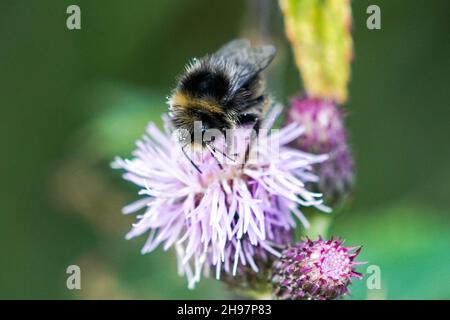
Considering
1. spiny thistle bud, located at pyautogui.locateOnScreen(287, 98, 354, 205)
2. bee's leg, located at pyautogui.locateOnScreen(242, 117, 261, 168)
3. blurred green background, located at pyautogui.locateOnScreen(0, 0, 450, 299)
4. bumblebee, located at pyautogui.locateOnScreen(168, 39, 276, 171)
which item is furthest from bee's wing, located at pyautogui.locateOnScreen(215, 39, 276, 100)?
blurred green background, located at pyautogui.locateOnScreen(0, 0, 450, 299)

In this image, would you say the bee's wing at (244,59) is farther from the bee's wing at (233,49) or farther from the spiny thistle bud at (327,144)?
the spiny thistle bud at (327,144)

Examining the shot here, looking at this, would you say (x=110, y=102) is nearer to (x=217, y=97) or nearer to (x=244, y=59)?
(x=244, y=59)

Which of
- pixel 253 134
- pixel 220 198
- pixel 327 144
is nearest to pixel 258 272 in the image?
pixel 220 198

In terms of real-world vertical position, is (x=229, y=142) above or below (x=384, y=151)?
below

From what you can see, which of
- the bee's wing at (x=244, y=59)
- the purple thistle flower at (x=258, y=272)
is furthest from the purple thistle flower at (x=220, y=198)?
→ the bee's wing at (x=244, y=59)

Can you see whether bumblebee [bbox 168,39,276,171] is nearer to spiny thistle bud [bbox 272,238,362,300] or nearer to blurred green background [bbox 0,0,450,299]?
spiny thistle bud [bbox 272,238,362,300]

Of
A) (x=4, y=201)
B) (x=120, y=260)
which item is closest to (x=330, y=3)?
(x=120, y=260)
